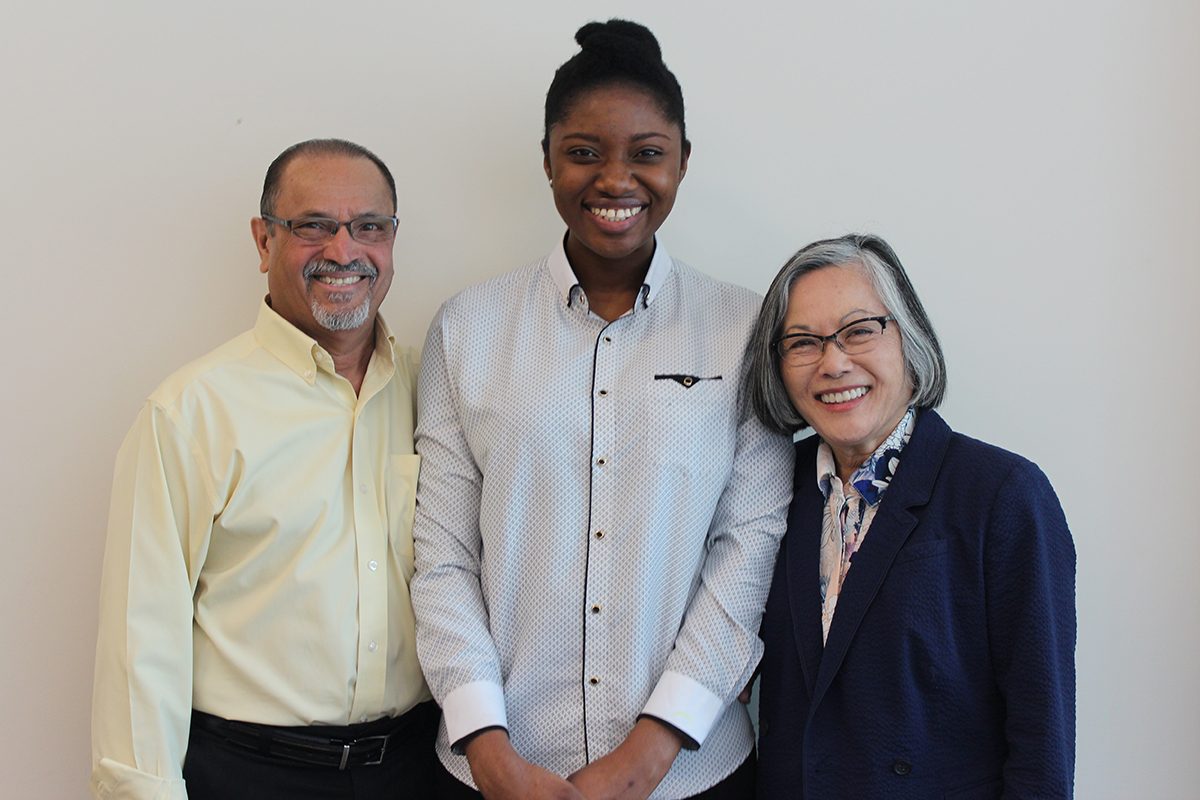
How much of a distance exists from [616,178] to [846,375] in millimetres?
540

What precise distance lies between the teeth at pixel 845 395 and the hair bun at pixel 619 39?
71 cm

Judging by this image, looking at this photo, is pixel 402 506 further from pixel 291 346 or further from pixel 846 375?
pixel 846 375

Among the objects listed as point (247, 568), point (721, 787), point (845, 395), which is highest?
point (845, 395)

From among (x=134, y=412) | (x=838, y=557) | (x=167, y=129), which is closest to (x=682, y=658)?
(x=838, y=557)

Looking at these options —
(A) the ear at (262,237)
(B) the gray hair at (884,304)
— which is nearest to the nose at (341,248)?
(A) the ear at (262,237)

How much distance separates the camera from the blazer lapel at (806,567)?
5.92ft

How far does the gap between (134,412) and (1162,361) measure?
7.50ft

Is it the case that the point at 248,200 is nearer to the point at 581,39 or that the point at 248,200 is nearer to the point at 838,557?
the point at 581,39

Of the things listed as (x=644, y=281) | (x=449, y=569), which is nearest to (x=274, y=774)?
(x=449, y=569)

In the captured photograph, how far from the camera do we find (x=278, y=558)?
6.19 feet

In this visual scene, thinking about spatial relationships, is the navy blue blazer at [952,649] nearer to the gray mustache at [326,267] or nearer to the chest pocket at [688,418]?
the chest pocket at [688,418]

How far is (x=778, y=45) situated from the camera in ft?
7.69

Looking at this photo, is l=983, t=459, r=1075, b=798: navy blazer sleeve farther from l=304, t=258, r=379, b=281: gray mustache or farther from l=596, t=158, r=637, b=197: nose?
l=304, t=258, r=379, b=281: gray mustache

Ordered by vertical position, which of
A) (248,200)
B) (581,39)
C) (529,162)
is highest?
(581,39)
